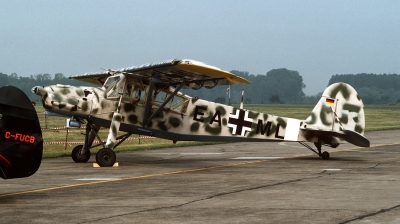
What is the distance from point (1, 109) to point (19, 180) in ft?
11.8

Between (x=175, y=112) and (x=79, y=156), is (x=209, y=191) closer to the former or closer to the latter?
(x=175, y=112)

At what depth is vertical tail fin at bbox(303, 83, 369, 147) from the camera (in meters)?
20.2

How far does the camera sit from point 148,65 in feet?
57.4

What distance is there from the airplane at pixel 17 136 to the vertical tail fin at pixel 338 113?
11.1m

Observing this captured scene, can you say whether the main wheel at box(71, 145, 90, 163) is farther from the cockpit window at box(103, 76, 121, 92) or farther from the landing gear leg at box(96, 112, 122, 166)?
the cockpit window at box(103, 76, 121, 92)

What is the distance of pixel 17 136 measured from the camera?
1069cm

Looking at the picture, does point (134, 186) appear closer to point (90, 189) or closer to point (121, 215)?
point (90, 189)

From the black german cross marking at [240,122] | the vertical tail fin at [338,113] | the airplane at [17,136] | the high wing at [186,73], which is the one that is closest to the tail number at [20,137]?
the airplane at [17,136]

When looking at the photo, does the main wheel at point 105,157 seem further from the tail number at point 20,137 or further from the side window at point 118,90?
the tail number at point 20,137

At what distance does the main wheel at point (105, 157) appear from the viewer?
17.4 m

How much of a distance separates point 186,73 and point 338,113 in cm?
556

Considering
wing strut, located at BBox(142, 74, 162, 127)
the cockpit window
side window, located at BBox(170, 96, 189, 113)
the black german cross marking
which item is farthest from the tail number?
the black german cross marking

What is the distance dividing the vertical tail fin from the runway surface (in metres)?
0.99

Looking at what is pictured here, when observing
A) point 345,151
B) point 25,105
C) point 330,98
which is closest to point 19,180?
point 25,105
